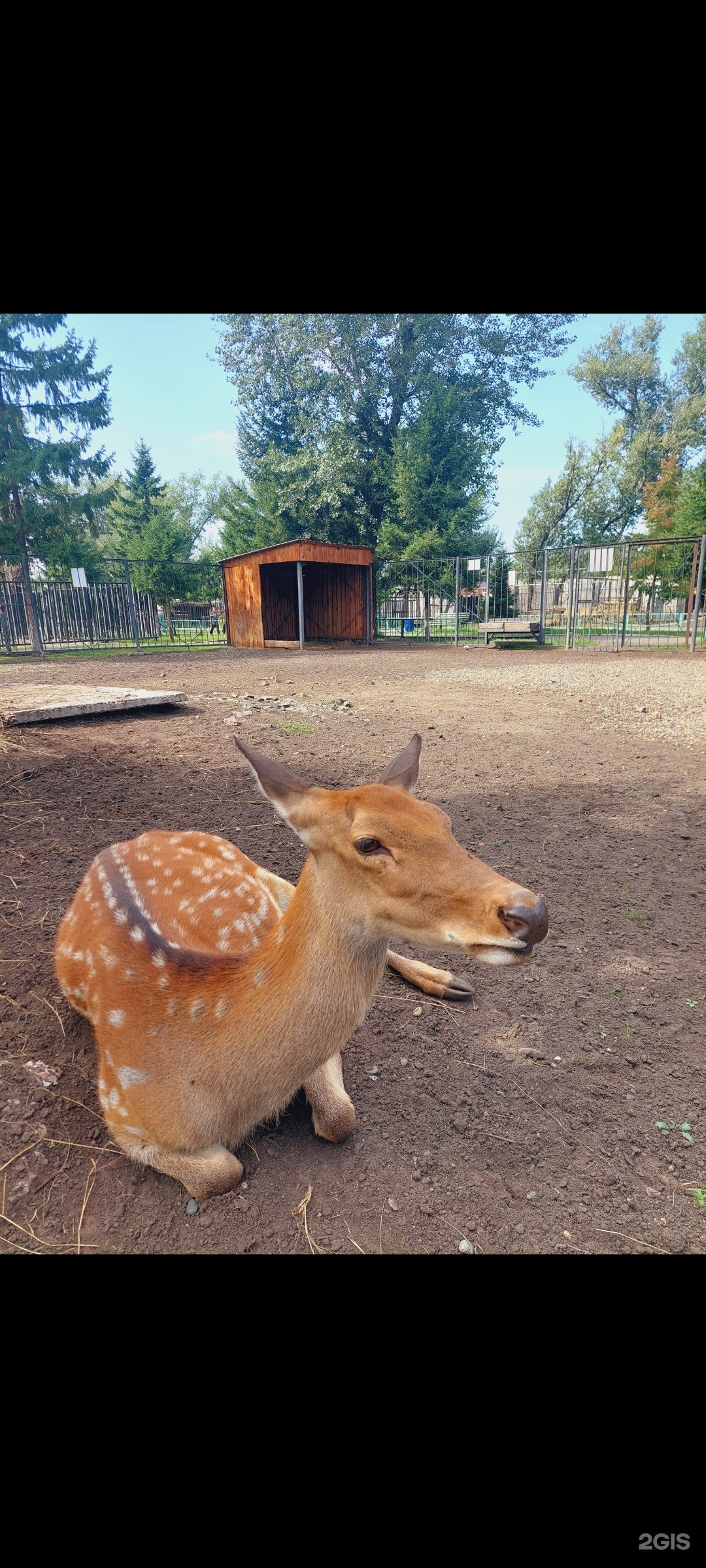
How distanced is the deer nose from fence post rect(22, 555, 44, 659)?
18826 mm

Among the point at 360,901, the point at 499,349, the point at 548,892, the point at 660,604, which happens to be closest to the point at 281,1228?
the point at 360,901

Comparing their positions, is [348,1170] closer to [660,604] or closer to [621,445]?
[660,604]

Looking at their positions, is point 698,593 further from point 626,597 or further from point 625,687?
point 625,687

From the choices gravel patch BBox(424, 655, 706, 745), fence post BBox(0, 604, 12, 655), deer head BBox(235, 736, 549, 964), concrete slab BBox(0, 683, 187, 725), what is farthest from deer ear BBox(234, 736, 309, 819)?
fence post BBox(0, 604, 12, 655)

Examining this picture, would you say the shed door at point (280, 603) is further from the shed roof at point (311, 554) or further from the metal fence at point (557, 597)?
the metal fence at point (557, 597)

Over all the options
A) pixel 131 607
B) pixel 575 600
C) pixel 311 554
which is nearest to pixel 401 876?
pixel 311 554

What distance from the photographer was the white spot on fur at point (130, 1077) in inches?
72.9

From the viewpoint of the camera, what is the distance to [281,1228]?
177 cm

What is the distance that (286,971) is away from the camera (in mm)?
1709

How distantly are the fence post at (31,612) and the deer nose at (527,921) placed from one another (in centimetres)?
1883

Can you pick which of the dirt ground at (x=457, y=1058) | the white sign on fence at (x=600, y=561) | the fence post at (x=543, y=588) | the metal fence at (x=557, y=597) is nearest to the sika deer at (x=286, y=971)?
the dirt ground at (x=457, y=1058)

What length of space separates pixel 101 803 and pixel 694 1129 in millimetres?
3839

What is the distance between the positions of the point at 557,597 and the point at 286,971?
86.8 feet

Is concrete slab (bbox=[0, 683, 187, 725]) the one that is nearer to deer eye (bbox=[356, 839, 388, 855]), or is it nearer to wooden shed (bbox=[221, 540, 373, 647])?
deer eye (bbox=[356, 839, 388, 855])
